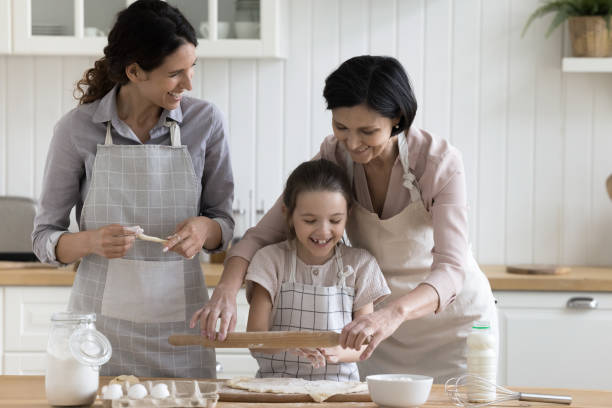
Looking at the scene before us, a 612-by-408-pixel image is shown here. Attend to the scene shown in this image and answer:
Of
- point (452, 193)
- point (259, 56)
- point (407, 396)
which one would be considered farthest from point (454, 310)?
point (259, 56)

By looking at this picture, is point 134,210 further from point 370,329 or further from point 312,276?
point 370,329

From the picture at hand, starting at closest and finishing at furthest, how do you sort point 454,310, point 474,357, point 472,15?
point 474,357, point 454,310, point 472,15

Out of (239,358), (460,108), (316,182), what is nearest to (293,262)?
(316,182)

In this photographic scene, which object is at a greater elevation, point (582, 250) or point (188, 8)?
point (188, 8)

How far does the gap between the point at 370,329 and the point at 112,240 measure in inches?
21.3

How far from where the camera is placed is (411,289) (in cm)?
185

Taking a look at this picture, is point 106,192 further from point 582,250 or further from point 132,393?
point 582,250

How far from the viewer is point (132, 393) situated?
1.31 metres

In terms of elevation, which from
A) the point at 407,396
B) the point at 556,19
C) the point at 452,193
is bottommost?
the point at 407,396

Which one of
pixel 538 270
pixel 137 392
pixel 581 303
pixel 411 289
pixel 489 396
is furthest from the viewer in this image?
pixel 538 270

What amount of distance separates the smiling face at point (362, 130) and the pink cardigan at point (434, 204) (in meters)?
0.11

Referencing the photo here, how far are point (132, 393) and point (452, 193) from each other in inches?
30.8

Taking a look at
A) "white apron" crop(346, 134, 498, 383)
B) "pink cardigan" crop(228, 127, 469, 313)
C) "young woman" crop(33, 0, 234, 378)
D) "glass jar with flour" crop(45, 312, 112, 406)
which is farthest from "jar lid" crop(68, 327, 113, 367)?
"white apron" crop(346, 134, 498, 383)

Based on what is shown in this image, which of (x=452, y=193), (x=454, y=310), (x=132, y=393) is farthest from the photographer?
(x=454, y=310)
